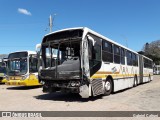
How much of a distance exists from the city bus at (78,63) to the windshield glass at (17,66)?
5.61 m

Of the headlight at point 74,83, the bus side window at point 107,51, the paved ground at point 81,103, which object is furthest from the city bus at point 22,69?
the headlight at point 74,83

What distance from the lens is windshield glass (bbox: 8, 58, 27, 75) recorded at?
657 inches

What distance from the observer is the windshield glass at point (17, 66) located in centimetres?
1670

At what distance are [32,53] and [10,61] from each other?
1.81 metres

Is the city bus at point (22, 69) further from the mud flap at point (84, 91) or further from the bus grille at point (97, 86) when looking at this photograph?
the mud flap at point (84, 91)

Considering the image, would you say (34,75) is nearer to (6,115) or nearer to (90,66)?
(90,66)

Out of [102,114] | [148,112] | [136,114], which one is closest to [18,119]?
[102,114]

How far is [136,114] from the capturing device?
7.46 metres

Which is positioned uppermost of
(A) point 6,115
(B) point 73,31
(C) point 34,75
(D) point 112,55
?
(B) point 73,31

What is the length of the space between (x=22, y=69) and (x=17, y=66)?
0.57 metres

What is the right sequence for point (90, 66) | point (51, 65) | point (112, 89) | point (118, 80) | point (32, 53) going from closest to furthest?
point (90, 66)
point (51, 65)
point (112, 89)
point (118, 80)
point (32, 53)

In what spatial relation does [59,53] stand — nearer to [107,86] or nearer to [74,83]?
[74,83]

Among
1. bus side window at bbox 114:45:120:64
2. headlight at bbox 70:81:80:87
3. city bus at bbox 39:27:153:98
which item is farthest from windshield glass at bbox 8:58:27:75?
headlight at bbox 70:81:80:87

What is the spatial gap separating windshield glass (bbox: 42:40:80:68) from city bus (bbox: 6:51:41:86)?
548 centimetres
